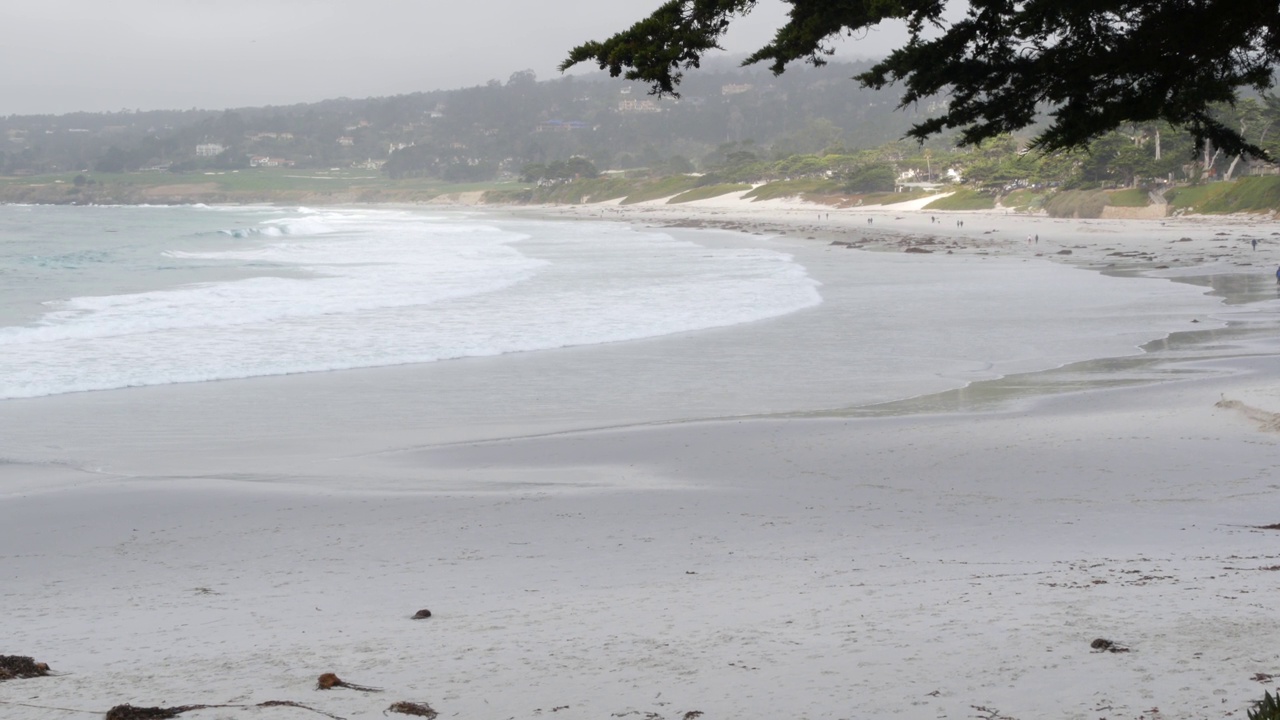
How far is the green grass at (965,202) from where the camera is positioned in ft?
233

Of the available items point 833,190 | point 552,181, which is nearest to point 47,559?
point 833,190

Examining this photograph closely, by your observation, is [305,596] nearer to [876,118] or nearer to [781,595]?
[781,595]

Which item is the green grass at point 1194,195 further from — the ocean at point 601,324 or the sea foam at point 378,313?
the sea foam at point 378,313

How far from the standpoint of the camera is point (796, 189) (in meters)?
98.2

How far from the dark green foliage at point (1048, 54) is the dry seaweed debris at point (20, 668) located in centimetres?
304

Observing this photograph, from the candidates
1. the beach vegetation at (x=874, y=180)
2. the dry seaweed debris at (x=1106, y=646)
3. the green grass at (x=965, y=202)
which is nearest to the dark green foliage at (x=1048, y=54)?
the dry seaweed debris at (x=1106, y=646)

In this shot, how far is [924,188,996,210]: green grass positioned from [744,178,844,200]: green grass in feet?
59.0

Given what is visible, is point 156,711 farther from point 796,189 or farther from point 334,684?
point 796,189

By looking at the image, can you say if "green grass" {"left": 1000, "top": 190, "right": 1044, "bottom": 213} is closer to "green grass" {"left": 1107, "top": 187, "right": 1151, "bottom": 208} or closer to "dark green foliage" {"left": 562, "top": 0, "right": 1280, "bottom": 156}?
"green grass" {"left": 1107, "top": 187, "right": 1151, "bottom": 208}

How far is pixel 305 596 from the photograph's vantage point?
5.50 meters

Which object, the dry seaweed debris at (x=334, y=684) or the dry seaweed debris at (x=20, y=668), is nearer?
the dry seaweed debris at (x=334, y=684)

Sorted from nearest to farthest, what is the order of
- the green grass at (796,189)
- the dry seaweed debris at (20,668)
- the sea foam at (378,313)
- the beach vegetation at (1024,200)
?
the dry seaweed debris at (20,668), the sea foam at (378,313), the beach vegetation at (1024,200), the green grass at (796,189)

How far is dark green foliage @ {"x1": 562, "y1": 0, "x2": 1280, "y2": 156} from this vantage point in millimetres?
4188

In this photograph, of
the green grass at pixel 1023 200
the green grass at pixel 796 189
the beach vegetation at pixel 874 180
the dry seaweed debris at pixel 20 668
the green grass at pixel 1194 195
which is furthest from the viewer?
the green grass at pixel 796 189
